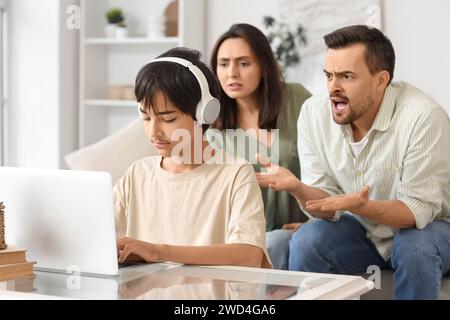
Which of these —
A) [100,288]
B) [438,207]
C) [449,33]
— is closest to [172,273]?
[100,288]

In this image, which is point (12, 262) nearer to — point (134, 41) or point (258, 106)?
point (258, 106)

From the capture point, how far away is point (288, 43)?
405 cm

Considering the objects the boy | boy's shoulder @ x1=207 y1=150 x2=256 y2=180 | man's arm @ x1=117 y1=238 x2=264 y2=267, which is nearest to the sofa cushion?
the boy

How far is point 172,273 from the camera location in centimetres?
165

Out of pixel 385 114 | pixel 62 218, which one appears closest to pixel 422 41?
pixel 385 114

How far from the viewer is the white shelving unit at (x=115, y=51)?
4199 mm

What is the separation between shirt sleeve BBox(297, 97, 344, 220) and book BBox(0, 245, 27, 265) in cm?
132

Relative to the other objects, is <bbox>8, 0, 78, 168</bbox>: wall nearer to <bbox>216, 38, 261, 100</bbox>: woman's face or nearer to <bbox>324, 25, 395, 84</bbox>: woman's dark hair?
<bbox>216, 38, 261, 100</bbox>: woman's face

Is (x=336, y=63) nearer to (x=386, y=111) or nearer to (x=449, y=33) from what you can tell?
(x=386, y=111)

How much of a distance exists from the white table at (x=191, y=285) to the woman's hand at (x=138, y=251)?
0.13 ft

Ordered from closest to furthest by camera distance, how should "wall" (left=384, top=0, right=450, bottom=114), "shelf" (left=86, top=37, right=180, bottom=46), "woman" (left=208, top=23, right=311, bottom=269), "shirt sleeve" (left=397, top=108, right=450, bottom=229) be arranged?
1. "shirt sleeve" (left=397, top=108, right=450, bottom=229)
2. "woman" (left=208, top=23, right=311, bottom=269)
3. "wall" (left=384, top=0, right=450, bottom=114)
4. "shelf" (left=86, top=37, right=180, bottom=46)

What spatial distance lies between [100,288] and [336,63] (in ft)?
4.71

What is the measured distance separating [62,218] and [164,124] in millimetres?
408

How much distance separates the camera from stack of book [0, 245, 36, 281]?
1599 mm
